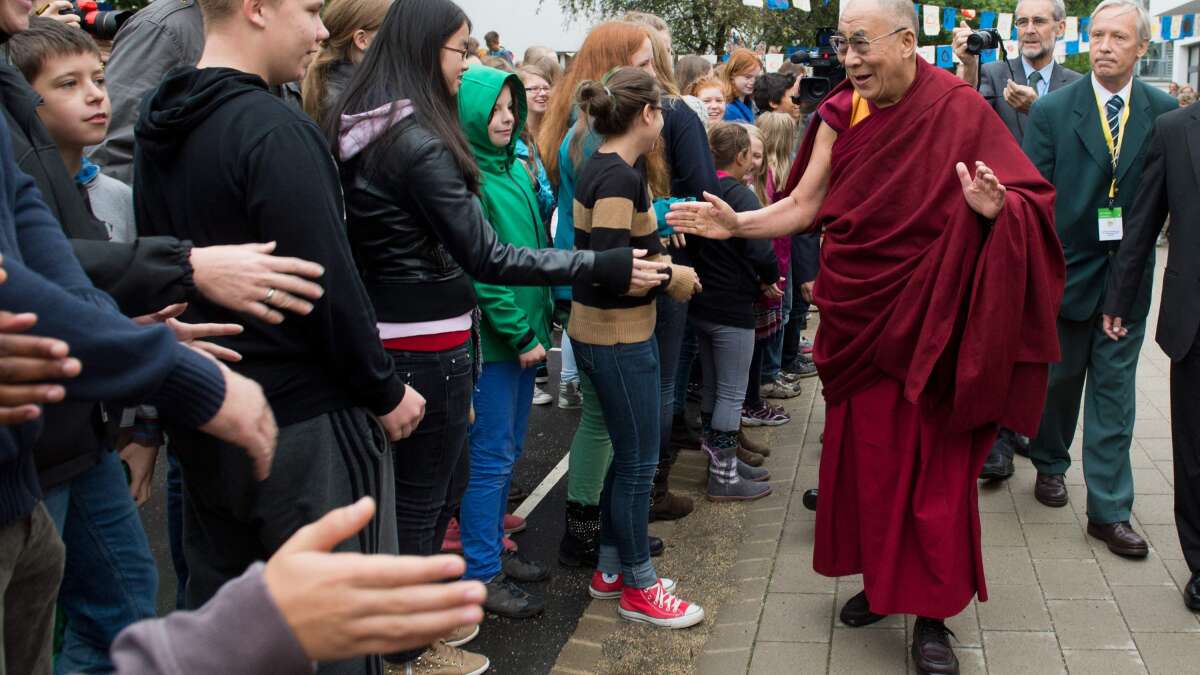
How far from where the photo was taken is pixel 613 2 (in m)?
24.0

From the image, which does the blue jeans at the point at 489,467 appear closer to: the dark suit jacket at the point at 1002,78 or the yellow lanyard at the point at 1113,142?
the yellow lanyard at the point at 1113,142

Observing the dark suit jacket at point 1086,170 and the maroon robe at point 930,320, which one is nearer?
the maroon robe at point 930,320

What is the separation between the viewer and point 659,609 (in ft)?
13.1

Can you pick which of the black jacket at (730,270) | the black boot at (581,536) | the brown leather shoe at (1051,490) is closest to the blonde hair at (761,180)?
the black jacket at (730,270)

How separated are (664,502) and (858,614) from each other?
132 cm

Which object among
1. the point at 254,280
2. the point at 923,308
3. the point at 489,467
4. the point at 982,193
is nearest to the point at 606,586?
the point at 489,467

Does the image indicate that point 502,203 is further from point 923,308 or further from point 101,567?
point 101,567

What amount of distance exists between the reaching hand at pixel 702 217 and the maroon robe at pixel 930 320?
0.39 metres

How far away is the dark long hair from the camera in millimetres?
3076

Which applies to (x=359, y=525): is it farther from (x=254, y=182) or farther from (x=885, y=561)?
(x=885, y=561)

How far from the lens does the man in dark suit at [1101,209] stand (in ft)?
15.0

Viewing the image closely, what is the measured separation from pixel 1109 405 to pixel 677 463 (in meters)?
2.16

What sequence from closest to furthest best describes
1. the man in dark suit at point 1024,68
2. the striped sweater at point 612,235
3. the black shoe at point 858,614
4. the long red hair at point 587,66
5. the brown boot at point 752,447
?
the striped sweater at point 612,235 < the black shoe at point 858,614 < the long red hair at point 587,66 < the man in dark suit at point 1024,68 < the brown boot at point 752,447

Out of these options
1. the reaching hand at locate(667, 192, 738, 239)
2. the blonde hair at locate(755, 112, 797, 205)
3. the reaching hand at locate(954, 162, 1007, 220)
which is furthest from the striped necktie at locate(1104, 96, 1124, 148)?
the blonde hair at locate(755, 112, 797, 205)
